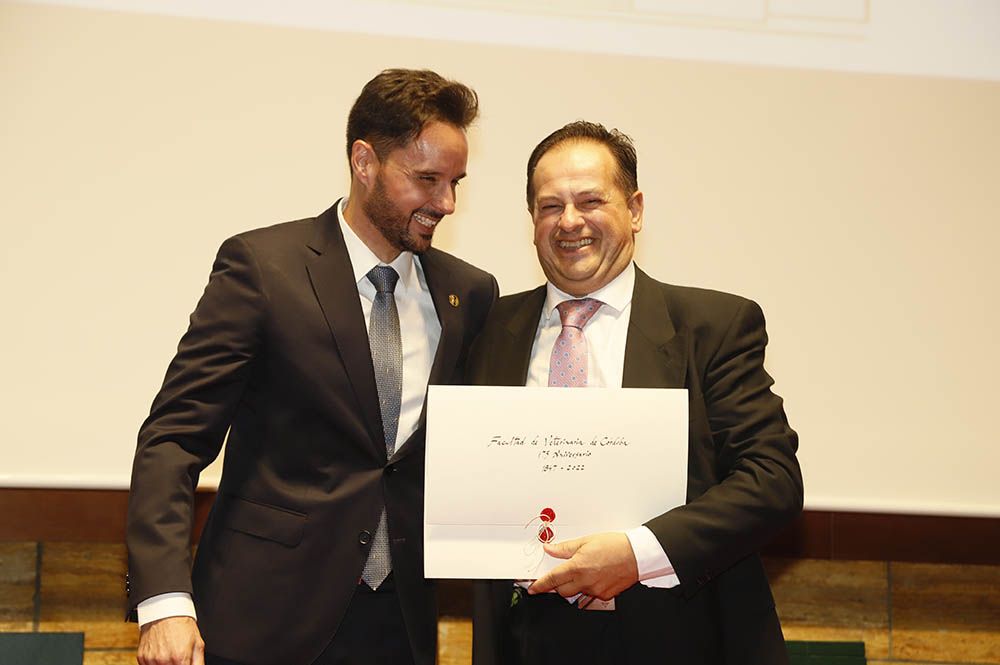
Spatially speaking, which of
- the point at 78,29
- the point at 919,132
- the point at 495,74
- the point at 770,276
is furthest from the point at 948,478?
the point at 78,29

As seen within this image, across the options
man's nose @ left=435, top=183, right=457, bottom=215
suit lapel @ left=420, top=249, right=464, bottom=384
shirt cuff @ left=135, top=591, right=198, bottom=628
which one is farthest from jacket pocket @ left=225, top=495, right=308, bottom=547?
man's nose @ left=435, top=183, right=457, bottom=215

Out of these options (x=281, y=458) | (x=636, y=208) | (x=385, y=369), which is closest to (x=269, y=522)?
(x=281, y=458)

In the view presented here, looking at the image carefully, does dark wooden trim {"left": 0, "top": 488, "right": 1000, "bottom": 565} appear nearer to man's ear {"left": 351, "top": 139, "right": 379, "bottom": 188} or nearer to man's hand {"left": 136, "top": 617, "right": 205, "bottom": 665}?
man's ear {"left": 351, "top": 139, "right": 379, "bottom": 188}

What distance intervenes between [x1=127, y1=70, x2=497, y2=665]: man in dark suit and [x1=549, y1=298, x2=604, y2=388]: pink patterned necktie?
0.23 m

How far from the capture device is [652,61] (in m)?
3.23

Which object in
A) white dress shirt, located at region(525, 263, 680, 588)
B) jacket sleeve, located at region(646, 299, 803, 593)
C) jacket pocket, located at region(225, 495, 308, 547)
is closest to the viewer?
jacket sleeve, located at region(646, 299, 803, 593)

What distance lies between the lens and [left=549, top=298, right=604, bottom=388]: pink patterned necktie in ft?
6.55

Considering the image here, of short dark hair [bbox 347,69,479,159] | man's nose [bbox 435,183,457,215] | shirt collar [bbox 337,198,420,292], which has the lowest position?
shirt collar [bbox 337,198,420,292]

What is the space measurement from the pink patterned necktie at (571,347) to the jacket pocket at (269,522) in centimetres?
56

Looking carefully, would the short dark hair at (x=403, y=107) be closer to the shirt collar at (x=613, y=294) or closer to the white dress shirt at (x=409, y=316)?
the white dress shirt at (x=409, y=316)

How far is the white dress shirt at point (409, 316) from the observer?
204cm

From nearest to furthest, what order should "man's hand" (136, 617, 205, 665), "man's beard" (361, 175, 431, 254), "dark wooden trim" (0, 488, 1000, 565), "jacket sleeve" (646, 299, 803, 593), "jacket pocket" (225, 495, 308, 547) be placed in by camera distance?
"man's hand" (136, 617, 205, 665) < "jacket sleeve" (646, 299, 803, 593) < "jacket pocket" (225, 495, 308, 547) < "man's beard" (361, 175, 431, 254) < "dark wooden trim" (0, 488, 1000, 565)

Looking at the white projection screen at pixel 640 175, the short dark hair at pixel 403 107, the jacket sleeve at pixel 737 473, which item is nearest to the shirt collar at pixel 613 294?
the jacket sleeve at pixel 737 473

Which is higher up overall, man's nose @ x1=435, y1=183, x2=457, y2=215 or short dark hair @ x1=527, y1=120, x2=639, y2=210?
short dark hair @ x1=527, y1=120, x2=639, y2=210
